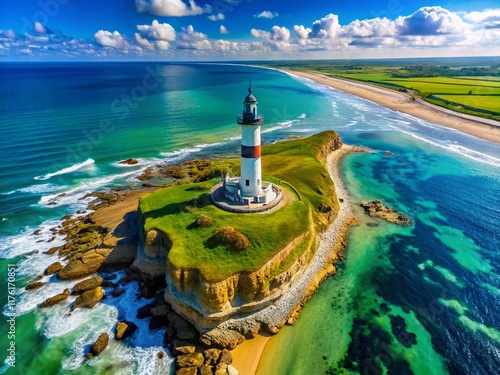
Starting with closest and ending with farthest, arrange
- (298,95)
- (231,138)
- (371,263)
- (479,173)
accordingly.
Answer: (371,263), (479,173), (231,138), (298,95)

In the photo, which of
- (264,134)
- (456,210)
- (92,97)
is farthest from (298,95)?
(456,210)

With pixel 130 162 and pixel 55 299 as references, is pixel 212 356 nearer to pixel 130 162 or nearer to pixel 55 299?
pixel 55 299

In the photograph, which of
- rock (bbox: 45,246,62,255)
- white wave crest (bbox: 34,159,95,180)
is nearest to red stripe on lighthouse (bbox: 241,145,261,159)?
rock (bbox: 45,246,62,255)

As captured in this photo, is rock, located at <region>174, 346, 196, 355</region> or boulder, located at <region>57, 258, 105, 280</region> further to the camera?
boulder, located at <region>57, 258, 105, 280</region>

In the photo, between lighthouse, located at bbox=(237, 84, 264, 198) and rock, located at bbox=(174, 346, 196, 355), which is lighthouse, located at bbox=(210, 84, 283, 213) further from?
rock, located at bbox=(174, 346, 196, 355)

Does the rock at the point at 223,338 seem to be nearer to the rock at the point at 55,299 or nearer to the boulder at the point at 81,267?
the rock at the point at 55,299

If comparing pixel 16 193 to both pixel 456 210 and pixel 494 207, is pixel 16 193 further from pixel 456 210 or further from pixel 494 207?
pixel 494 207
